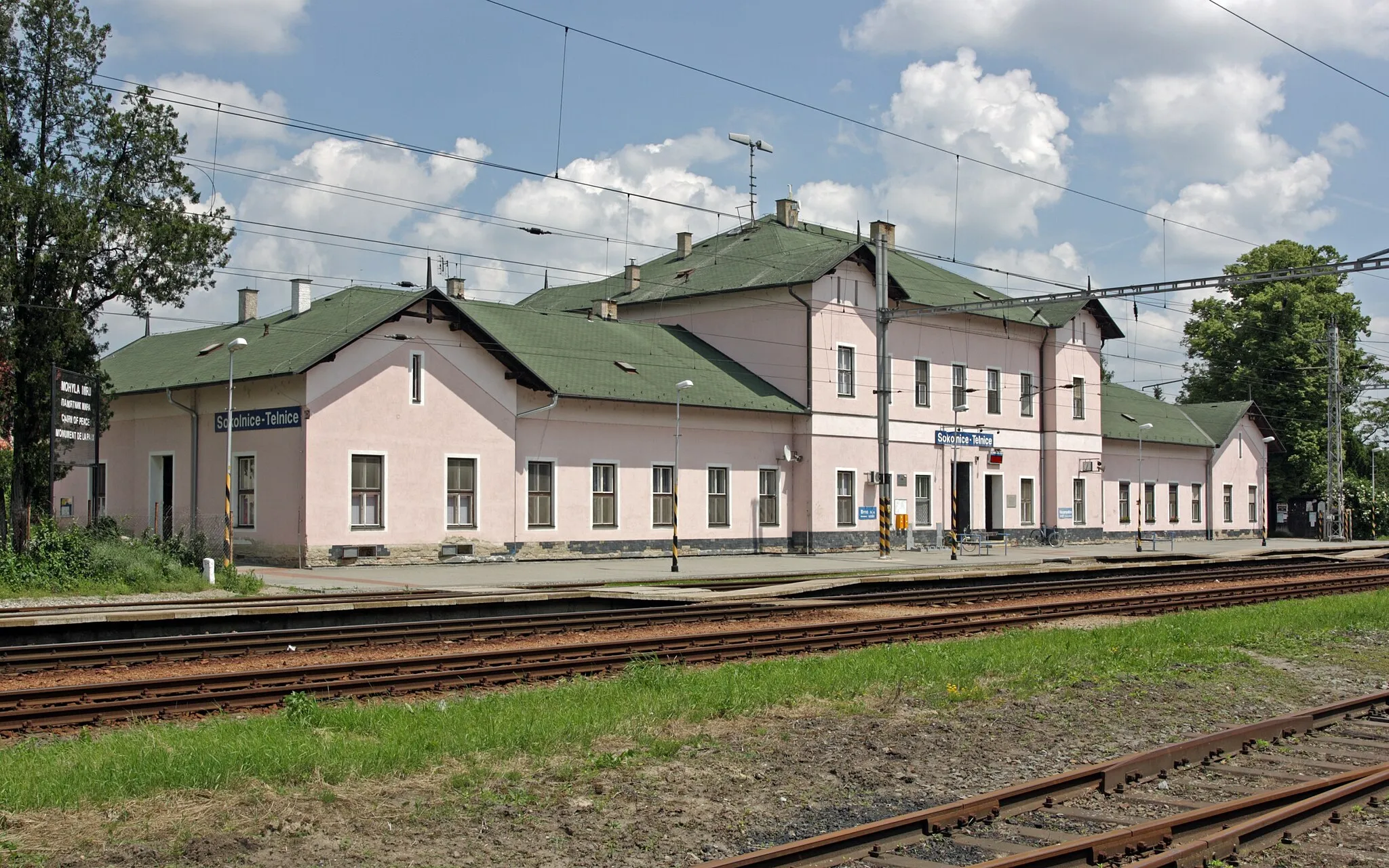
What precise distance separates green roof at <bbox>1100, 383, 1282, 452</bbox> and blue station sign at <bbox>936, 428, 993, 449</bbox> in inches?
357

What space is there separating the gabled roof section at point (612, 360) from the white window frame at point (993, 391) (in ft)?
33.7

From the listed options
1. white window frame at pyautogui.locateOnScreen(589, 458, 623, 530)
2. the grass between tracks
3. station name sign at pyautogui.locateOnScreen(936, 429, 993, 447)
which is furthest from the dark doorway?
the grass between tracks

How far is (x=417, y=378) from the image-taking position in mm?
31906

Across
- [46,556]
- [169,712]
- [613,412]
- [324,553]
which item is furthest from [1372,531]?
[169,712]

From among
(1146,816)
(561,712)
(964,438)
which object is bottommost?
(1146,816)

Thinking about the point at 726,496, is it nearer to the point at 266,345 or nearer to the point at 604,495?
the point at 604,495

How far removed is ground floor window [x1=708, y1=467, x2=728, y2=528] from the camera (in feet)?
126

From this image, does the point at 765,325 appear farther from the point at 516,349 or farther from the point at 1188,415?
the point at 1188,415

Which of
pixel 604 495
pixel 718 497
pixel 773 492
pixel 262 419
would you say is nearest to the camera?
pixel 262 419

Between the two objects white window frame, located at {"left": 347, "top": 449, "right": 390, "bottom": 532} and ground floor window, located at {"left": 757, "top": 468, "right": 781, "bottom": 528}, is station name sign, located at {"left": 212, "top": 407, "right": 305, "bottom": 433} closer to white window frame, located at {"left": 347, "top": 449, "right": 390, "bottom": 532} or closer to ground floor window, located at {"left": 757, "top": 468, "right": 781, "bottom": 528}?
white window frame, located at {"left": 347, "top": 449, "right": 390, "bottom": 532}

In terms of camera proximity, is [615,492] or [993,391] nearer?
[615,492]

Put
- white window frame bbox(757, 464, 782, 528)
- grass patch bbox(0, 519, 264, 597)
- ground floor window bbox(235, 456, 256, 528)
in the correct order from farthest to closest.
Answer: white window frame bbox(757, 464, 782, 528)
ground floor window bbox(235, 456, 256, 528)
grass patch bbox(0, 519, 264, 597)

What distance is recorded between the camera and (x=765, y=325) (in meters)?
42.0

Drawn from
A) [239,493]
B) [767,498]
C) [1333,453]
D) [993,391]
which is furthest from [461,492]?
[1333,453]
